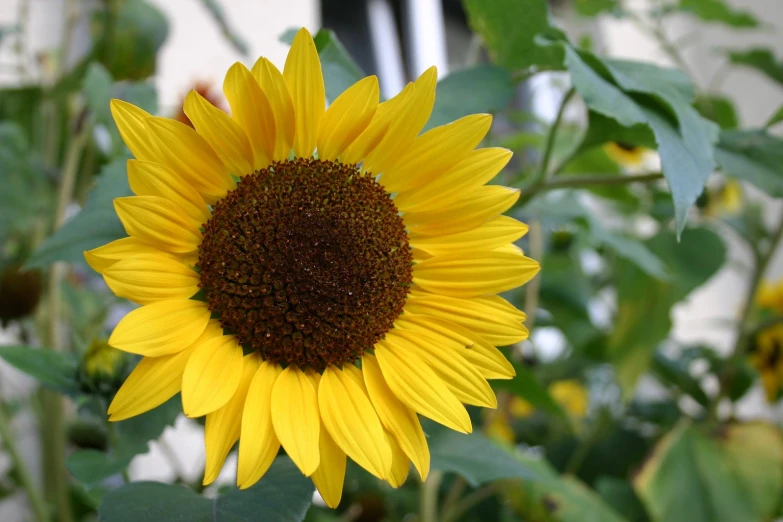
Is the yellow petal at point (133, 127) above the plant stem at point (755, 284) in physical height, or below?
→ above

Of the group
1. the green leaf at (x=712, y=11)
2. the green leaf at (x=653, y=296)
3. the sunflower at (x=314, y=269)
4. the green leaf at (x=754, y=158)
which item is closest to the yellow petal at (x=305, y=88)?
the sunflower at (x=314, y=269)

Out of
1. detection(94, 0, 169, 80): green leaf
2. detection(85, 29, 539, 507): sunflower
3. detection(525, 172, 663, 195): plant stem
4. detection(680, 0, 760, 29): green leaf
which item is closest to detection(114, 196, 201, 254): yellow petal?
detection(85, 29, 539, 507): sunflower

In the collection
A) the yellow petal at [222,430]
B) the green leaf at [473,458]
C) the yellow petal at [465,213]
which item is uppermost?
the yellow petal at [465,213]

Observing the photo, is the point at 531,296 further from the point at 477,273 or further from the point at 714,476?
the point at 477,273

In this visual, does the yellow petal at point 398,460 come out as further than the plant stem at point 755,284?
No

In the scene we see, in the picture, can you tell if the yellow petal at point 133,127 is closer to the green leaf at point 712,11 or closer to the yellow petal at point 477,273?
the yellow petal at point 477,273

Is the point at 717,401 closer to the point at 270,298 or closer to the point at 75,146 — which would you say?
the point at 270,298

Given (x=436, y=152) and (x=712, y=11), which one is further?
(x=712, y=11)

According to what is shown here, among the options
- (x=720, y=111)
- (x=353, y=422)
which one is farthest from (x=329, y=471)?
(x=720, y=111)
